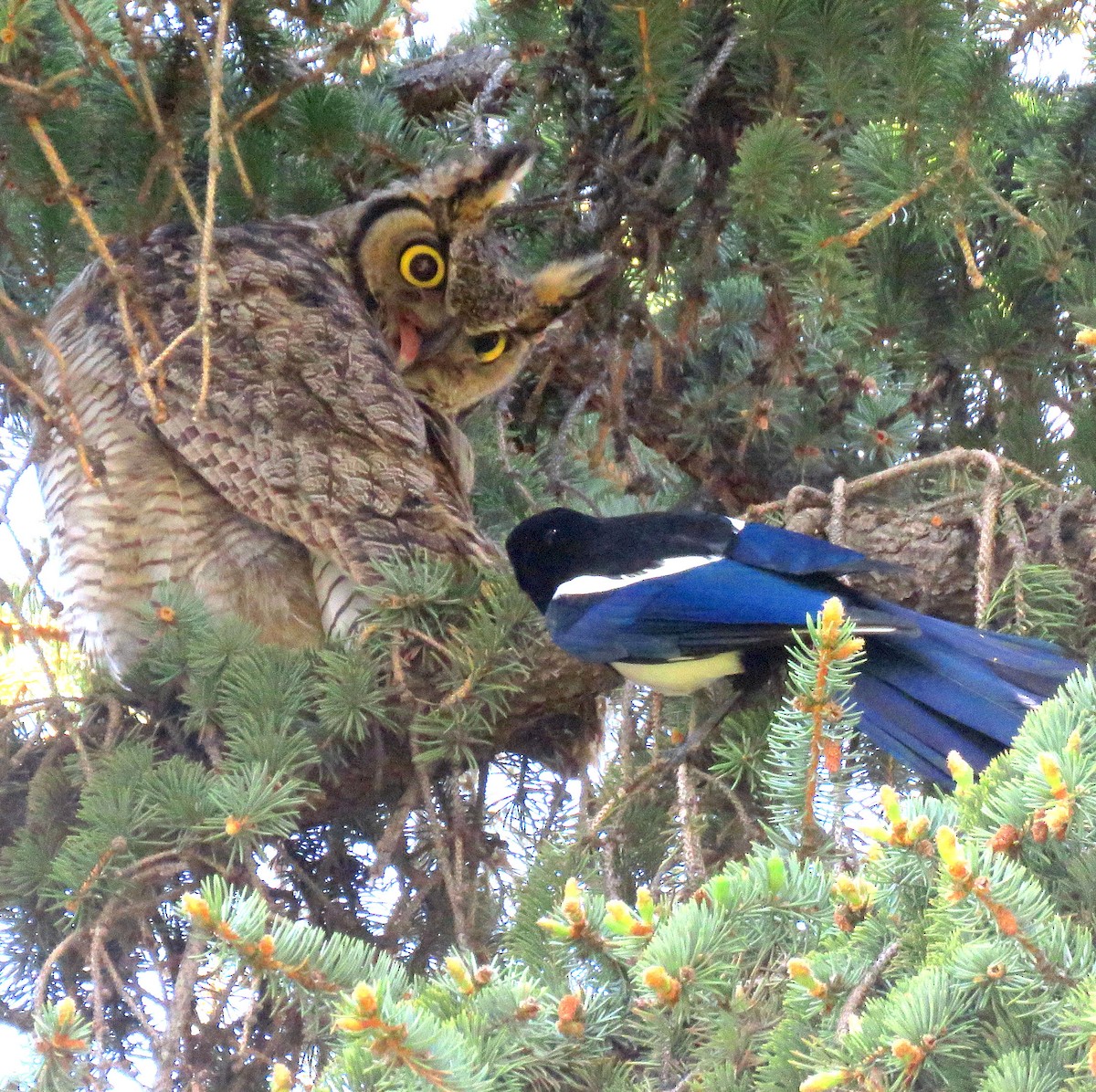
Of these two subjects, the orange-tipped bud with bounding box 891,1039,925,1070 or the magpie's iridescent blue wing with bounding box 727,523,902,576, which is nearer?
the orange-tipped bud with bounding box 891,1039,925,1070

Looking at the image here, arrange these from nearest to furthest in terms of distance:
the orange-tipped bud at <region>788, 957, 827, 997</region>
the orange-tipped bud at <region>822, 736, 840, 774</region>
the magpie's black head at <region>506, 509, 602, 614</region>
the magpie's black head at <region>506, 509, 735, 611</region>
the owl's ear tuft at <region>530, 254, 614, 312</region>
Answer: the orange-tipped bud at <region>788, 957, 827, 997</region>, the orange-tipped bud at <region>822, 736, 840, 774</region>, the magpie's black head at <region>506, 509, 735, 611</region>, the magpie's black head at <region>506, 509, 602, 614</region>, the owl's ear tuft at <region>530, 254, 614, 312</region>

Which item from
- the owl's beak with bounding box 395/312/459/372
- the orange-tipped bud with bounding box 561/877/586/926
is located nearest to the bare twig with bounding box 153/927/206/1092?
the orange-tipped bud with bounding box 561/877/586/926

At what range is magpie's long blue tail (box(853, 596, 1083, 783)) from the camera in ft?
5.34

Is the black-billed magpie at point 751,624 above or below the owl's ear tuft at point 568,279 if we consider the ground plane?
below

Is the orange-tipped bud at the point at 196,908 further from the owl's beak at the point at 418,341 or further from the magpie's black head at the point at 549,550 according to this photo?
the owl's beak at the point at 418,341

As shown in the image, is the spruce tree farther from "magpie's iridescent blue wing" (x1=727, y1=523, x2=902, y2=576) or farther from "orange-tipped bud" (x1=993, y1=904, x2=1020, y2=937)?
"magpie's iridescent blue wing" (x1=727, y1=523, x2=902, y2=576)

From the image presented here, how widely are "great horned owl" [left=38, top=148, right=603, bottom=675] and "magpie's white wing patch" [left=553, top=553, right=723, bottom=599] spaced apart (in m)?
0.47

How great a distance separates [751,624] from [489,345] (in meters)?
1.66

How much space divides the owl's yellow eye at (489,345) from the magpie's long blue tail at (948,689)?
70.3 inches

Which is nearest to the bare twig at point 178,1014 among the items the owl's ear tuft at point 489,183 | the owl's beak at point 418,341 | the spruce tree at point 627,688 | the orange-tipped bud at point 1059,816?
the spruce tree at point 627,688

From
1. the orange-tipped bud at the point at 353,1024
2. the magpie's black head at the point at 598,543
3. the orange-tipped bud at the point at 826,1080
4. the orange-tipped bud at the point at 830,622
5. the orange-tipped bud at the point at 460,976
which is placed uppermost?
the magpie's black head at the point at 598,543

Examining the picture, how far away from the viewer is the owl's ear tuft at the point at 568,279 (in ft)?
9.27

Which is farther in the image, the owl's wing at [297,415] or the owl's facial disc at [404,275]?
the owl's facial disc at [404,275]

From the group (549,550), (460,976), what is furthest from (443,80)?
(460,976)
